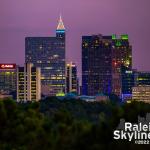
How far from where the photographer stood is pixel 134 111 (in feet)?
82.9

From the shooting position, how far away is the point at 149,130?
24656 millimetres

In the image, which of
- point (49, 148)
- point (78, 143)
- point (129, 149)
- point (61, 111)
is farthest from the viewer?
point (61, 111)

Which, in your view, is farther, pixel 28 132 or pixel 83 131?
pixel 28 132

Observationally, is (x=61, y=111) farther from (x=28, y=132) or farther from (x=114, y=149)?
(x=114, y=149)

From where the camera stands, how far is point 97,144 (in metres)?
25.0

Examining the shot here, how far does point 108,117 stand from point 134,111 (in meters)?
1.23

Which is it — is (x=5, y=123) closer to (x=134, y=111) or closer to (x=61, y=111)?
(x=61, y=111)

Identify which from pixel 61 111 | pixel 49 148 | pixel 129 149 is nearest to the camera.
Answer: pixel 129 149

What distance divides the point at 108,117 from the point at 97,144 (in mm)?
1460

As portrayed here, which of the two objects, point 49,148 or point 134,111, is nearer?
point 134,111

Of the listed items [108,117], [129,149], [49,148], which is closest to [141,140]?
[129,149]

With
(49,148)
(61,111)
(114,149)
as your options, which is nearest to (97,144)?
Result: (114,149)

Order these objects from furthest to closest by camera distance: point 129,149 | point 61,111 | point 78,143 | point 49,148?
point 61,111, point 49,148, point 78,143, point 129,149

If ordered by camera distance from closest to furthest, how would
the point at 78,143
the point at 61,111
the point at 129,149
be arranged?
the point at 129,149 < the point at 78,143 < the point at 61,111
